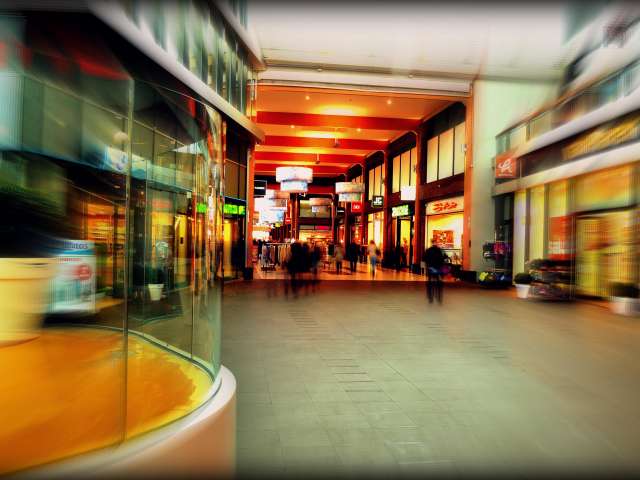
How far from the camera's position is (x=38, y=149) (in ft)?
30.5

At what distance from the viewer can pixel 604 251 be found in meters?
14.6

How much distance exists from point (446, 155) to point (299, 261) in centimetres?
1122

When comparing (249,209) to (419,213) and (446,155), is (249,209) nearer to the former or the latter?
(419,213)

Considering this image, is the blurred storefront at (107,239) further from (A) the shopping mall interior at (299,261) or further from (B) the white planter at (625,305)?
(B) the white planter at (625,305)

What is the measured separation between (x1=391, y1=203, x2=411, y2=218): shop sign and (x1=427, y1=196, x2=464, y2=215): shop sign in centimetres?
253

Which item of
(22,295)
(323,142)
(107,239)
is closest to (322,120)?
(323,142)

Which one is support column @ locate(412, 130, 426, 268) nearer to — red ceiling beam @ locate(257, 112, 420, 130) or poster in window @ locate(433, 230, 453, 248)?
poster in window @ locate(433, 230, 453, 248)

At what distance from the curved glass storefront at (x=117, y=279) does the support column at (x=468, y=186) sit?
16.2 m

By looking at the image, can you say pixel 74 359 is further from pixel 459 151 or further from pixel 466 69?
pixel 459 151

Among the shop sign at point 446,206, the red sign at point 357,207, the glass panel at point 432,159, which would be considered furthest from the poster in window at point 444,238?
the red sign at point 357,207

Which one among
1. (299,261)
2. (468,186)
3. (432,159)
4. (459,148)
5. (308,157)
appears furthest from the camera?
(308,157)

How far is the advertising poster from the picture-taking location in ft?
26.1

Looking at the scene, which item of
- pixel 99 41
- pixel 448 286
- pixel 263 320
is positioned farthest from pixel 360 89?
pixel 263 320

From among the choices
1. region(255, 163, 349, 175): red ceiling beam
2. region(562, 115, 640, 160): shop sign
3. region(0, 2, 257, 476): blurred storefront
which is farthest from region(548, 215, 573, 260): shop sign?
region(255, 163, 349, 175): red ceiling beam
